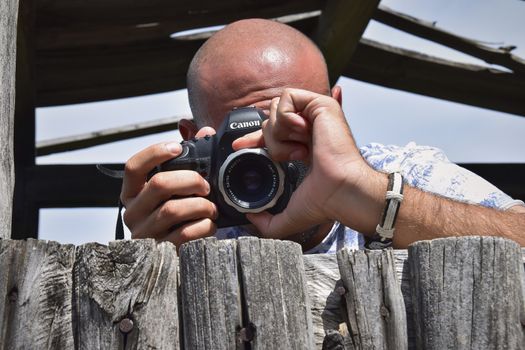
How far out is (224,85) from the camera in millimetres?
2984

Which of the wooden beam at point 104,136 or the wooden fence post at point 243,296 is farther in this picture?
the wooden beam at point 104,136

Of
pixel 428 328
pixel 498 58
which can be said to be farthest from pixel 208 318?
pixel 498 58

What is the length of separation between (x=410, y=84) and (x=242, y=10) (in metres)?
0.85

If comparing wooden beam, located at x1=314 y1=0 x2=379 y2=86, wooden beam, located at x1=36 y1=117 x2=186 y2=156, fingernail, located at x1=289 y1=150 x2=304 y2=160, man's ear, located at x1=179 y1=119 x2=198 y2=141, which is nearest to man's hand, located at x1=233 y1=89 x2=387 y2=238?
fingernail, located at x1=289 y1=150 x2=304 y2=160

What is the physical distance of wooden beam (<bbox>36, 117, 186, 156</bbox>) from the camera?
4.62 m

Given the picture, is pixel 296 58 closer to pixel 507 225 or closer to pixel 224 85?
pixel 224 85

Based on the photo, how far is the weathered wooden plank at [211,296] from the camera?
1.59 meters

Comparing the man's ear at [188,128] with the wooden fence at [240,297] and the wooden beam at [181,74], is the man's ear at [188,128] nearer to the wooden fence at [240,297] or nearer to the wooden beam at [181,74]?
the wooden beam at [181,74]

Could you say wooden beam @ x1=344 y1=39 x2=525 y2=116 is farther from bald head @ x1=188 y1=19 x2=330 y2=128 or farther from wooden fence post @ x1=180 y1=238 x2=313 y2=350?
wooden fence post @ x1=180 y1=238 x2=313 y2=350

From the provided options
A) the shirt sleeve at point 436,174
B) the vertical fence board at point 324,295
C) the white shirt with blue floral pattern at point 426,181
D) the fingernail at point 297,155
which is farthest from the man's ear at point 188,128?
the vertical fence board at point 324,295

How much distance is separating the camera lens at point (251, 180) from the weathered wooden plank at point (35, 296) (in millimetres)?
786

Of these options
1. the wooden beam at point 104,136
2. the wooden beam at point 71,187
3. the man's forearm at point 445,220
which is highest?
the wooden beam at point 104,136

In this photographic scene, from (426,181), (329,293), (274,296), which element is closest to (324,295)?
(329,293)

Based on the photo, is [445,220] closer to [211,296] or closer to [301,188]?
[301,188]
